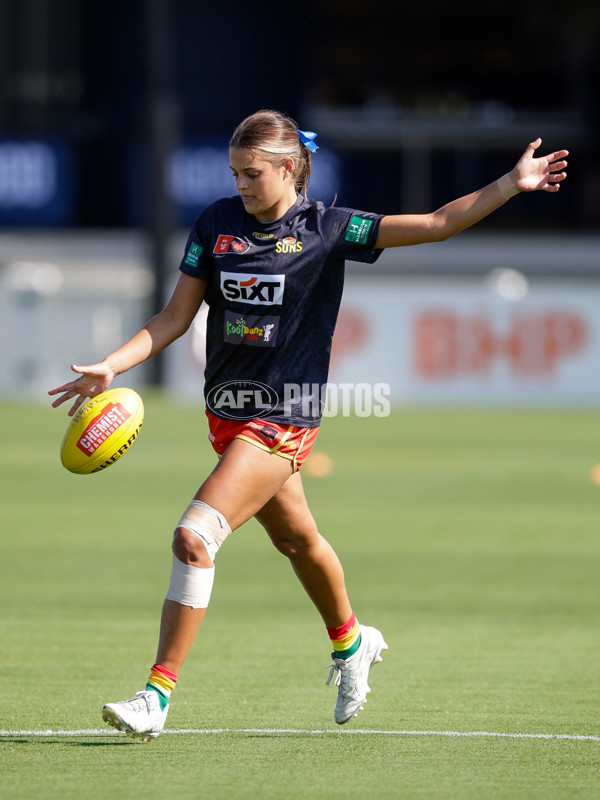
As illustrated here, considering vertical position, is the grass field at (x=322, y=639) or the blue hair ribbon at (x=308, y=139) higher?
the blue hair ribbon at (x=308, y=139)

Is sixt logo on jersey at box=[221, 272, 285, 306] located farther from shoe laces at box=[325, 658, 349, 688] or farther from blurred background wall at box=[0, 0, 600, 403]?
blurred background wall at box=[0, 0, 600, 403]

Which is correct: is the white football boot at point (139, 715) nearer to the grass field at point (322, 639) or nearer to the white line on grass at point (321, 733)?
the grass field at point (322, 639)

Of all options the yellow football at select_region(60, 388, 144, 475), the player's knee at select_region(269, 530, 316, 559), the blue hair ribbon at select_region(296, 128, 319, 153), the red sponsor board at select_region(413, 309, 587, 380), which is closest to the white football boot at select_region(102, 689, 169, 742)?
the player's knee at select_region(269, 530, 316, 559)

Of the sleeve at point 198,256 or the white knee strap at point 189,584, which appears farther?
the sleeve at point 198,256

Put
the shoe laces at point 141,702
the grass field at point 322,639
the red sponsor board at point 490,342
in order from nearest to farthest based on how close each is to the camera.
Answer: the grass field at point 322,639 < the shoe laces at point 141,702 < the red sponsor board at point 490,342

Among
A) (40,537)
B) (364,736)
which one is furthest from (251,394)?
(40,537)

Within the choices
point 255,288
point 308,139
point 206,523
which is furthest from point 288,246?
point 206,523

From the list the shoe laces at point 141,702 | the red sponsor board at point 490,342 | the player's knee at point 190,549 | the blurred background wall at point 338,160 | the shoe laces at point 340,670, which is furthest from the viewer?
the blurred background wall at point 338,160

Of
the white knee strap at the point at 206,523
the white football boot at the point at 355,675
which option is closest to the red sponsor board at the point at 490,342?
the white football boot at the point at 355,675

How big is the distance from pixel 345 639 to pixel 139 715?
1097 millimetres

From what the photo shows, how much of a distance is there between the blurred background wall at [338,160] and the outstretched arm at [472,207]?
59.9 ft

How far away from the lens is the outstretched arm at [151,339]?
5.37 metres

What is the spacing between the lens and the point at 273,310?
5.40 metres

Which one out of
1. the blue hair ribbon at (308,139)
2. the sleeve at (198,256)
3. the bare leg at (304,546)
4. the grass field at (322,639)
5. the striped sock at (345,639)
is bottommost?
the grass field at (322,639)
